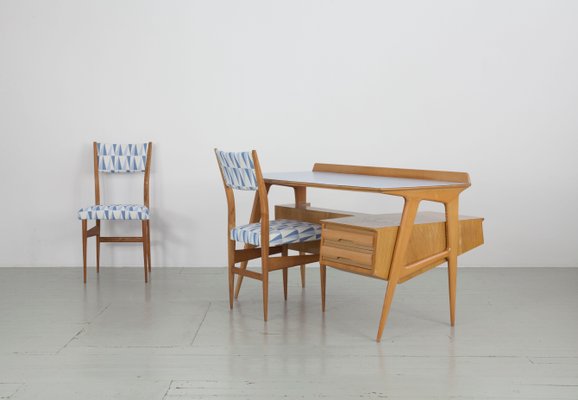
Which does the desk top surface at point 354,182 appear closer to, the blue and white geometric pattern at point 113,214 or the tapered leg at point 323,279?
the tapered leg at point 323,279

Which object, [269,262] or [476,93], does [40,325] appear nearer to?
[269,262]

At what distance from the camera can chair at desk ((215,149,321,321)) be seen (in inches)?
131

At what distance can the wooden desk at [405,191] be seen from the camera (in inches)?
117

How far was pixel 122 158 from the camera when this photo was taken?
4.62m

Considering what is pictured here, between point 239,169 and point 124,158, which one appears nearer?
point 239,169

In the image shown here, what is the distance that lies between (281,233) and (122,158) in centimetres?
167

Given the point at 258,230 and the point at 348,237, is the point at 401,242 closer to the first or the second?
the point at 348,237

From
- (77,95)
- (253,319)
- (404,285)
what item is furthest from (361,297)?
(77,95)

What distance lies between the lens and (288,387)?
2494 mm

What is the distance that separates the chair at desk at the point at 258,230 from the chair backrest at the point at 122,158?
1.27 metres

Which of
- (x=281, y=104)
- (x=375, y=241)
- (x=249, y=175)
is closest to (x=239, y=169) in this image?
(x=249, y=175)

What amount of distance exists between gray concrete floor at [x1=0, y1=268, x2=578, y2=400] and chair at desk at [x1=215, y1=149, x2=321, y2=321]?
27cm

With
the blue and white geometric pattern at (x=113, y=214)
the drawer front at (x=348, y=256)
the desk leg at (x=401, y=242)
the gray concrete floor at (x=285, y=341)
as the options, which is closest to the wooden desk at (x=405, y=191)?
the desk leg at (x=401, y=242)

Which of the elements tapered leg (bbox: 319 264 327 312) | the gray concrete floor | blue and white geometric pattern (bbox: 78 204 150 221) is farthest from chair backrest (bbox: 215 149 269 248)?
blue and white geometric pattern (bbox: 78 204 150 221)
